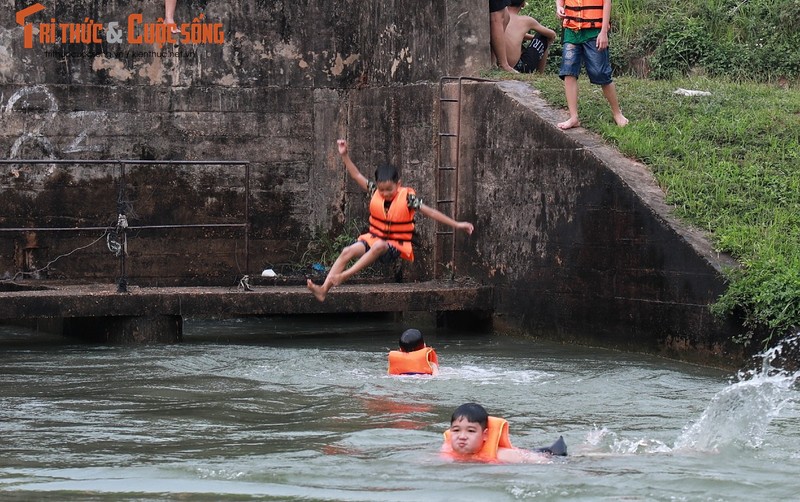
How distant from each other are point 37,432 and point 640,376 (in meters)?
5.56

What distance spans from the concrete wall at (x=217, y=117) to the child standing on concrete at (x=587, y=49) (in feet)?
6.00

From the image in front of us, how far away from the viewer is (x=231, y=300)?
1533 centimetres

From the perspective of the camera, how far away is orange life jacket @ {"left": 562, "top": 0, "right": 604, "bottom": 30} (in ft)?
50.8

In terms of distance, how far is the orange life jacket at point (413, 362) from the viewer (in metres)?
12.6

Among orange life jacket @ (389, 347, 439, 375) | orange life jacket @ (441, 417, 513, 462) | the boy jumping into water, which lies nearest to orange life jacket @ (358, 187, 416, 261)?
the boy jumping into water

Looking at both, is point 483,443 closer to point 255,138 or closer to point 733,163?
point 733,163

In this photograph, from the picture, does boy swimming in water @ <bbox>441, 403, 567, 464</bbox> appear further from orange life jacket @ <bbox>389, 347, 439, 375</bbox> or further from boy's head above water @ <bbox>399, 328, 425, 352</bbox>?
boy's head above water @ <bbox>399, 328, 425, 352</bbox>

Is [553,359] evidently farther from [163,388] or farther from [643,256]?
[163,388]

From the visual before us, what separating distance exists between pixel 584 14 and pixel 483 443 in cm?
787

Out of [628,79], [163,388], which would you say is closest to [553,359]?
[163,388]

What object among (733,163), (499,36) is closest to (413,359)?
(733,163)

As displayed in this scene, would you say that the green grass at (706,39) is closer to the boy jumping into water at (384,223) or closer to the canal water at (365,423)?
the canal water at (365,423)

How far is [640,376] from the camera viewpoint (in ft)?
41.7

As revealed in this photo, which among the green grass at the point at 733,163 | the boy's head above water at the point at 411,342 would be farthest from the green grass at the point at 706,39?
the boy's head above water at the point at 411,342
